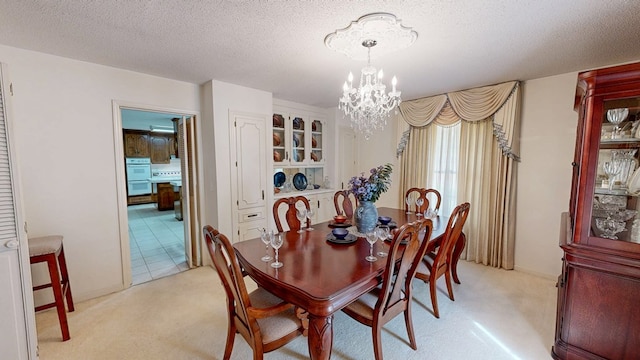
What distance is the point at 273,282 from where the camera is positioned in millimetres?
1492

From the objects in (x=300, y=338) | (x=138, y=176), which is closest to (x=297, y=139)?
(x=300, y=338)

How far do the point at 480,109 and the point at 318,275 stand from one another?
3.02 m

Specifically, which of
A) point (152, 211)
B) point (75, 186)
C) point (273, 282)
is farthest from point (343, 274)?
point (152, 211)

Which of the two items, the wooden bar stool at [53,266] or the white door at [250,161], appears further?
the white door at [250,161]

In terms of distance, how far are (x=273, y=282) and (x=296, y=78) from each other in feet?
7.48

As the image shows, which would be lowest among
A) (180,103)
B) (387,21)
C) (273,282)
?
(273,282)

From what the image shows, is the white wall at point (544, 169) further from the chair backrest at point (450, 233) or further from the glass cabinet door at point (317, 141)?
the glass cabinet door at point (317, 141)

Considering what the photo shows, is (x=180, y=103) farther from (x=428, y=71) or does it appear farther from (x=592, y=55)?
(x=592, y=55)

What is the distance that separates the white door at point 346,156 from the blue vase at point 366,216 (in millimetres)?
2450

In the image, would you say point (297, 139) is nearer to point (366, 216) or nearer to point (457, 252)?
point (366, 216)

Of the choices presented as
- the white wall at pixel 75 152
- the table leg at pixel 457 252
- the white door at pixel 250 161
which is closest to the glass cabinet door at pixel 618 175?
the table leg at pixel 457 252

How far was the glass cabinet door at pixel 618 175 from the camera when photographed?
160 centimetres

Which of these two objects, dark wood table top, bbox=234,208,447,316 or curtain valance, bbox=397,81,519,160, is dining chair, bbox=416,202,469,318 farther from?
curtain valance, bbox=397,81,519,160

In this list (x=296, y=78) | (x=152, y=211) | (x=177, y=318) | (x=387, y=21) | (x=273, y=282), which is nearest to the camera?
(x=273, y=282)
